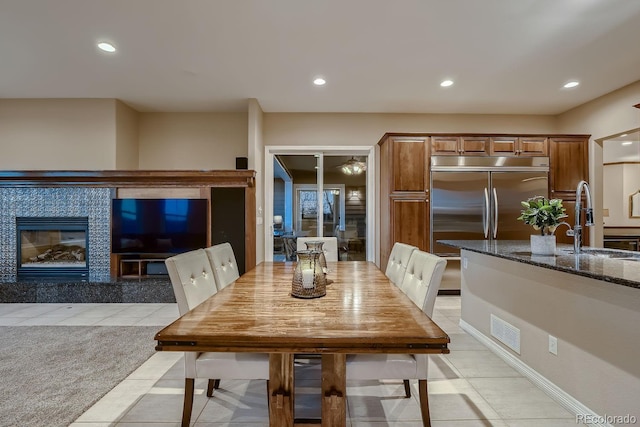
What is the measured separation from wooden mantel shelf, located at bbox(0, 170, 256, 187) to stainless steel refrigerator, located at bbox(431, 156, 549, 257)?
8.36 ft

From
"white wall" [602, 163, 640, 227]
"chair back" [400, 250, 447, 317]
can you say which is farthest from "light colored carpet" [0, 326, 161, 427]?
"white wall" [602, 163, 640, 227]

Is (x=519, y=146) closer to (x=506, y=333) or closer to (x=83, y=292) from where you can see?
(x=506, y=333)

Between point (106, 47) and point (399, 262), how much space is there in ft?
10.8

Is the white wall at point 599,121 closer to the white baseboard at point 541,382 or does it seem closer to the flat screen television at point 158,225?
the white baseboard at point 541,382

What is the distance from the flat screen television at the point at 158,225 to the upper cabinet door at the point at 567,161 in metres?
A: 4.80

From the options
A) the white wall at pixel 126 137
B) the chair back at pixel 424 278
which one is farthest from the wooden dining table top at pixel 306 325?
the white wall at pixel 126 137

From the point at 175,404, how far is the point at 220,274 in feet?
2.68

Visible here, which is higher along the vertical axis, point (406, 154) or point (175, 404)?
point (406, 154)

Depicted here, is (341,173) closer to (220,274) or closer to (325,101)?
(325,101)

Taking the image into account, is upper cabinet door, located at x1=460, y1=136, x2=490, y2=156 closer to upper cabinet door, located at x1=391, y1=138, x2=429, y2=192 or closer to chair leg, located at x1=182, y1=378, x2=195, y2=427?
upper cabinet door, located at x1=391, y1=138, x2=429, y2=192

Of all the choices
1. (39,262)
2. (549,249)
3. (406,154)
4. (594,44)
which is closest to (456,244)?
(549,249)

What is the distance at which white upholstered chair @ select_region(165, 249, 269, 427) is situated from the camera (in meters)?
1.50

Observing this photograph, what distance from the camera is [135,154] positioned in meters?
4.75

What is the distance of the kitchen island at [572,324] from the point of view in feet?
4.93
